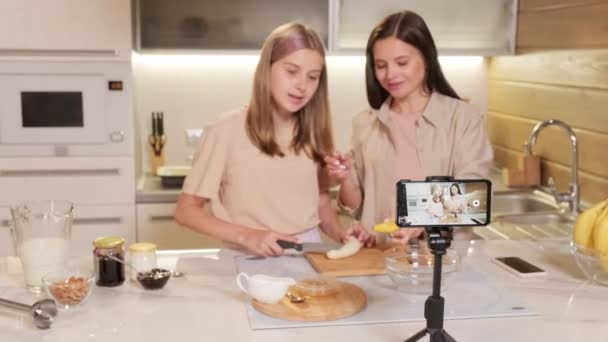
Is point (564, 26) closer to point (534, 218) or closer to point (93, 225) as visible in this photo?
point (534, 218)

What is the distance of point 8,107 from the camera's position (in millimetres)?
2785

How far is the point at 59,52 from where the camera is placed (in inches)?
109

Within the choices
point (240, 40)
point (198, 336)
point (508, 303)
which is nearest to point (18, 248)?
point (198, 336)

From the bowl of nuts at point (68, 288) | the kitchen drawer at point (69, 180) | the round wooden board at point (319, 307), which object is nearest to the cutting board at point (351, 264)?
the round wooden board at point (319, 307)

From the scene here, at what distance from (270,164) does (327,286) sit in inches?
22.6

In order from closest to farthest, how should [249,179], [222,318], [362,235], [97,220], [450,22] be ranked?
[222,318]
[362,235]
[249,179]
[97,220]
[450,22]

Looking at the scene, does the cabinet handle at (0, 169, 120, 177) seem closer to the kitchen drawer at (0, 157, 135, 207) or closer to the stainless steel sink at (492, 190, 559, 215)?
the kitchen drawer at (0, 157, 135, 207)

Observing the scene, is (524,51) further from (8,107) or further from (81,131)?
(8,107)

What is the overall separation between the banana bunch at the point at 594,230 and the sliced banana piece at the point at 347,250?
19.3 inches

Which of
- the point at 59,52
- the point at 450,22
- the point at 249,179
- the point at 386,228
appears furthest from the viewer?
the point at 450,22

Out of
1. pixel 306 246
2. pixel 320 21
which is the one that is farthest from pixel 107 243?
pixel 320 21

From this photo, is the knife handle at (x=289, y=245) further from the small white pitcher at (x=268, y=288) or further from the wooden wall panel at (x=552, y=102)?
the wooden wall panel at (x=552, y=102)

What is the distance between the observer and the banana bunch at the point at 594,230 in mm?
1509

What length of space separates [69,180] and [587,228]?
1.98 m
